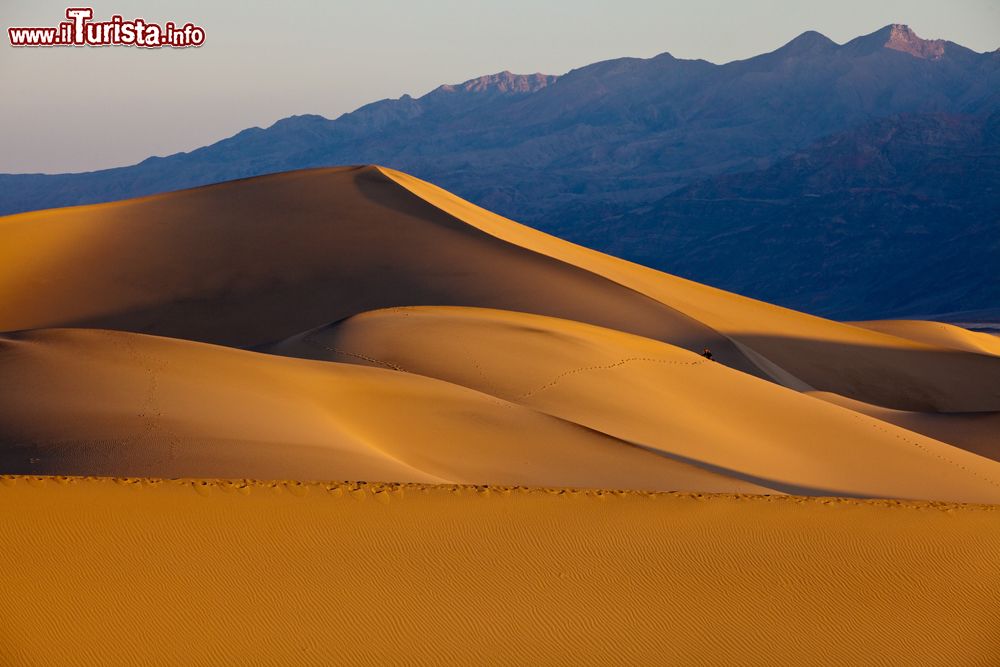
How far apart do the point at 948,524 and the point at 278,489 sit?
153 inches

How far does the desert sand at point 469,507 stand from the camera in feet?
20.4

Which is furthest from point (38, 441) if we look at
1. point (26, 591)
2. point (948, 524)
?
point (948, 524)

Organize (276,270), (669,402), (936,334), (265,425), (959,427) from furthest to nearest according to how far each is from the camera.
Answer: (936,334) < (276,270) < (959,427) < (669,402) < (265,425)

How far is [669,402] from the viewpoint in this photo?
1588cm

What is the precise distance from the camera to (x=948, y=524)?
7.67 metres

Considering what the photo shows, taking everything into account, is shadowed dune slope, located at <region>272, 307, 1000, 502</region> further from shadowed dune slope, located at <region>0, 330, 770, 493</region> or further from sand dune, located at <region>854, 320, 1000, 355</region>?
sand dune, located at <region>854, 320, 1000, 355</region>

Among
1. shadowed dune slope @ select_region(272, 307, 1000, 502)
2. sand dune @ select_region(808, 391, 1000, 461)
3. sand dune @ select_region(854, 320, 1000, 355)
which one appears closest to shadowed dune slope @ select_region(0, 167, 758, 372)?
sand dune @ select_region(808, 391, 1000, 461)

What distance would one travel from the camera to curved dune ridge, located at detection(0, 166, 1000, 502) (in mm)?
10141

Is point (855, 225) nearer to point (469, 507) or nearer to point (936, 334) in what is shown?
point (936, 334)

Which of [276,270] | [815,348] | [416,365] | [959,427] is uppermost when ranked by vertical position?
[416,365]

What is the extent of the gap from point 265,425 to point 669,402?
6.78 metres

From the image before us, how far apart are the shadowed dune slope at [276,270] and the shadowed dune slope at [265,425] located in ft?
46.2

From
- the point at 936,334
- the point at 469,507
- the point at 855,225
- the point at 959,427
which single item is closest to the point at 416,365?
the point at 469,507

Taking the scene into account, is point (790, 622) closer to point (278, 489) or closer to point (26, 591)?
point (278, 489)
